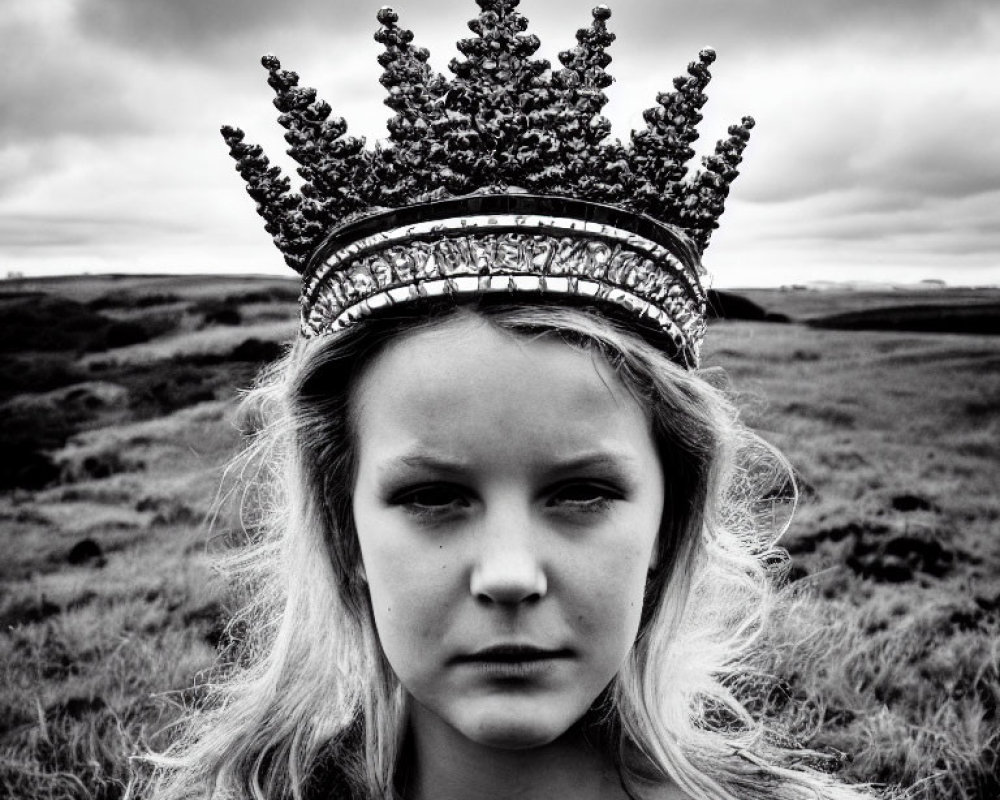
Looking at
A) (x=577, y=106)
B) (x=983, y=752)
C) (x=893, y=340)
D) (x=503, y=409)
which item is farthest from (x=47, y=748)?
(x=893, y=340)

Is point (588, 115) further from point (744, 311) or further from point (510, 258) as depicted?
point (744, 311)

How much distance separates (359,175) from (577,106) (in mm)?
435

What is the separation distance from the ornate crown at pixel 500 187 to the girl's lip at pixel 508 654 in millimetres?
583

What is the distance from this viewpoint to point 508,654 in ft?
4.21

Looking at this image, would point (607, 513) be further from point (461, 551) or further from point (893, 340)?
point (893, 340)

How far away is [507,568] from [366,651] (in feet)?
2.89

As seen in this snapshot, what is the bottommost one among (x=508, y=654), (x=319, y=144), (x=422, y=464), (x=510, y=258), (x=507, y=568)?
(x=508, y=654)

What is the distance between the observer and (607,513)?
1.36m

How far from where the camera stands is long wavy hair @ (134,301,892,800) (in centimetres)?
167

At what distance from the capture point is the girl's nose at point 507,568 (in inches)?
48.1

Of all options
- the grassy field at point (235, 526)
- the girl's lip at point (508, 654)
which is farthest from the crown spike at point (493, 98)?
the grassy field at point (235, 526)

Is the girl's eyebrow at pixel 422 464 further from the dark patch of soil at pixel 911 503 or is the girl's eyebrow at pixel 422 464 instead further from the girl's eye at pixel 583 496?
the dark patch of soil at pixel 911 503

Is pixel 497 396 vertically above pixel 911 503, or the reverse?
pixel 497 396

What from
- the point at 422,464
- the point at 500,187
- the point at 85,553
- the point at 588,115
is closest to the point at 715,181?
the point at 588,115
